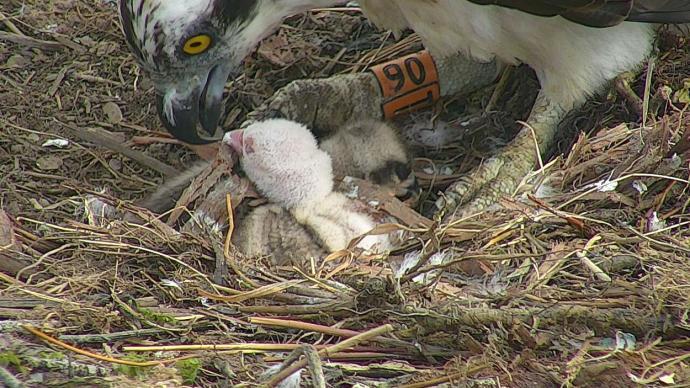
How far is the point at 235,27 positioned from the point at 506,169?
1.16 meters

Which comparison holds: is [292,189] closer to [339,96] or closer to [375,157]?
[375,157]

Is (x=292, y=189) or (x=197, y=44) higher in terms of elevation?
(x=197, y=44)

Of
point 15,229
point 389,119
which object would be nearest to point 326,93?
point 389,119

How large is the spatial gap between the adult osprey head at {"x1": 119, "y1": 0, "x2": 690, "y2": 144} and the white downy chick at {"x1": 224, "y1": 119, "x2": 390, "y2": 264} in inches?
9.8

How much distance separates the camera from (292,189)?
3260mm

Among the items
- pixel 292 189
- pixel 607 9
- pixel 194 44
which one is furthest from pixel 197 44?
pixel 607 9

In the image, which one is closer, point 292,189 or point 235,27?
point 292,189

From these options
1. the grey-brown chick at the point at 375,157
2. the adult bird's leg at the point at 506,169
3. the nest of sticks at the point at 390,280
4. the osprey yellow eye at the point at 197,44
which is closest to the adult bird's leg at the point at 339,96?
the grey-brown chick at the point at 375,157

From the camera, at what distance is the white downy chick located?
3.20 metres

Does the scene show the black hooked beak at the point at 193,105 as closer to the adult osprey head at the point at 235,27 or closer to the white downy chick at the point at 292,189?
the adult osprey head at the point at 235,27

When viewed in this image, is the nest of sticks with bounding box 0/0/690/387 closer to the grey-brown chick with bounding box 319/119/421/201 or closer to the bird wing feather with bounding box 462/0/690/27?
the grey-brown chick with bounding box 319/119/421/201

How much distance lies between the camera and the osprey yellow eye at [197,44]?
130 inches

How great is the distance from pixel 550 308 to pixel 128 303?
1156 millimetres

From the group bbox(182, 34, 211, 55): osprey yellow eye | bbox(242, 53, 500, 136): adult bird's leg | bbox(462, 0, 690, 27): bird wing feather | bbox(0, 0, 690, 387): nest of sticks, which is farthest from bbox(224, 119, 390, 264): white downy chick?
bbox(462, 0, 690, 27): bird wing feather
